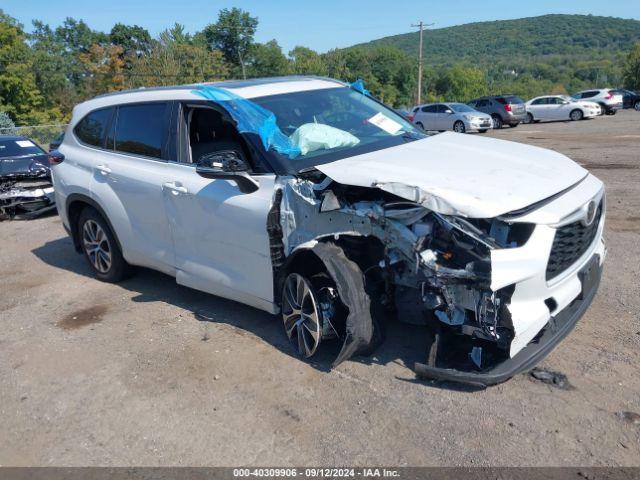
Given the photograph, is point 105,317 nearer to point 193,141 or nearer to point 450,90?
point 193,141

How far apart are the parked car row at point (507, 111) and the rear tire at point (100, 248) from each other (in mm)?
19566

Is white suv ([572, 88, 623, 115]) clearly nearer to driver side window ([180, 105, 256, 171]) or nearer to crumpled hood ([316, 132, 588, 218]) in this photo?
crumpled hood ([316, 132, 588, 218])

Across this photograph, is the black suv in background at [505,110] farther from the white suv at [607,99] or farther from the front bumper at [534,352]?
the front bumper at [534,352]

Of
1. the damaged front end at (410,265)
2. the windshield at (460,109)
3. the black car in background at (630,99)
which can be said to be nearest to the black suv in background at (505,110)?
the windshield at (460,109)

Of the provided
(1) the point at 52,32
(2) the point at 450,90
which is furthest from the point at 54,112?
(2) the point at 450,90

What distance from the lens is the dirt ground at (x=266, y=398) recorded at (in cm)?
316

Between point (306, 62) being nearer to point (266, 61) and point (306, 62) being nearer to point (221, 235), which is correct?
point (266, 61)

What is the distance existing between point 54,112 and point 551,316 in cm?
5866

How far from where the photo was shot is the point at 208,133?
4.82 meters

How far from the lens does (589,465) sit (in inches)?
113

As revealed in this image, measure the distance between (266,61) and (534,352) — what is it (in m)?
78.1

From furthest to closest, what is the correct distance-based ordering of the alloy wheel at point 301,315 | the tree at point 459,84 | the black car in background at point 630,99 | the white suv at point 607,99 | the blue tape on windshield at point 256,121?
the tree at point 459,84 → the black car in background at point 630,99 → the white suv at point 607,99 → the blue tape on windshield at point 256,121 → the alloy wheel at point 301,315

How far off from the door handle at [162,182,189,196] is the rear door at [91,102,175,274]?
86 millimetres

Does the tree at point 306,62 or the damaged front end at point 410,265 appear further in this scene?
the tree at point 306,62
